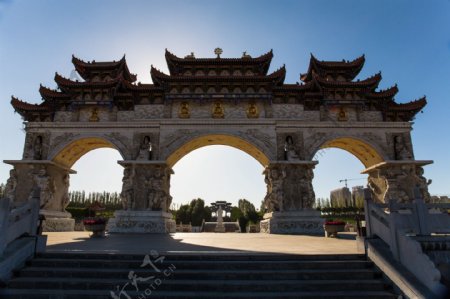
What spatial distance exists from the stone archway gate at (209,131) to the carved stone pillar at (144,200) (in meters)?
0.06

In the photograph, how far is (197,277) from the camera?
5691 millimetres

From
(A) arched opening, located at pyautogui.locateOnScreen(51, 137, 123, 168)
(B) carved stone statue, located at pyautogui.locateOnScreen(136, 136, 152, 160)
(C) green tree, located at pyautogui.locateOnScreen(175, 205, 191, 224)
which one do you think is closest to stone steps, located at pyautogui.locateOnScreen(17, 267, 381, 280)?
(B) carved stone statue, located at pyautogui.locateOnScreen(136, 136, 152, 160)

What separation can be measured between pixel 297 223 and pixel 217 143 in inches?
308

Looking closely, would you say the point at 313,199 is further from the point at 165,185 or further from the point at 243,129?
the point at 165,185

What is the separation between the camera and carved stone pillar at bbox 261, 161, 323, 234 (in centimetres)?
1659

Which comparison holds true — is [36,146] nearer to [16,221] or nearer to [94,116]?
[94,116]

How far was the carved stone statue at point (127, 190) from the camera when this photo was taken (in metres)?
17.3

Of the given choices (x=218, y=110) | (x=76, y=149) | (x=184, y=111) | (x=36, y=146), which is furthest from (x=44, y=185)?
(x=218, y=110)

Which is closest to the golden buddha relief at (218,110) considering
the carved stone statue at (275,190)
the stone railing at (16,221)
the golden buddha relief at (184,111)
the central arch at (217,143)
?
the central arch at (217,143)

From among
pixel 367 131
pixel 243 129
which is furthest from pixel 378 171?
pixel 243 129

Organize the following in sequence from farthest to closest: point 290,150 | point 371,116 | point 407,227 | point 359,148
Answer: point 359,148
point 371,116
point 290,150
point 407,227

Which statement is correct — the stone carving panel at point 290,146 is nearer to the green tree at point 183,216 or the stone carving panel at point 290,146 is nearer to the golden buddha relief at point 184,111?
the golden buddha relief at point 184,111

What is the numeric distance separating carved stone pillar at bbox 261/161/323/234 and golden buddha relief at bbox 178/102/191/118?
6521 millimetres

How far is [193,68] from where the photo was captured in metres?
20.7
